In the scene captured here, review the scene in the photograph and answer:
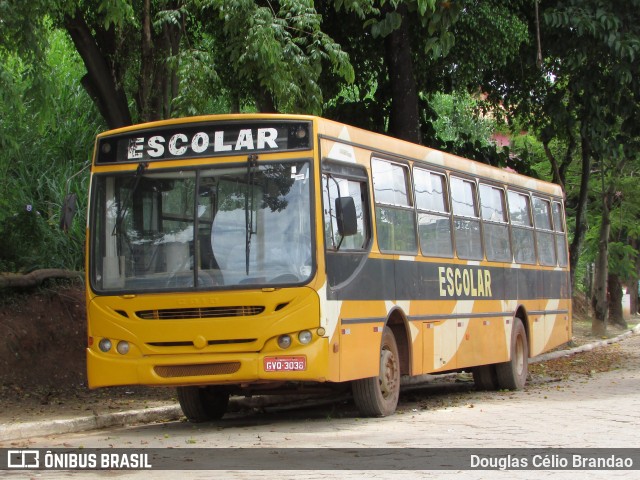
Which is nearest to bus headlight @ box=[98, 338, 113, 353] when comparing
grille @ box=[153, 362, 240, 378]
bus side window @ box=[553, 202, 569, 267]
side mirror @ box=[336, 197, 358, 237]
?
grille @ box=[153, 362, 240, 378]

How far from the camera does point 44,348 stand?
1552 centimetres

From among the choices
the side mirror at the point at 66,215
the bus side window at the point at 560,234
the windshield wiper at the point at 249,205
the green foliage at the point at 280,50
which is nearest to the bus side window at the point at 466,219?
the green foliage at the point at 280,50

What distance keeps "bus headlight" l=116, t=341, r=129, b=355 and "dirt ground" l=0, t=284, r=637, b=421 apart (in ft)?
4.84

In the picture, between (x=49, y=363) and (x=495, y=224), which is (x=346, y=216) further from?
(x=49, y=363)

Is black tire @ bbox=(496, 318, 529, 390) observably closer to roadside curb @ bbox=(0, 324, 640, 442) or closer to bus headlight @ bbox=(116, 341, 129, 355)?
roadside curb @ bbox=(0, 324, 640, 442)

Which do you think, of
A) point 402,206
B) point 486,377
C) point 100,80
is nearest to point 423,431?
point 402,206

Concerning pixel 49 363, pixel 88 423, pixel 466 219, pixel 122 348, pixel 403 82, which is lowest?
pixel 88 423

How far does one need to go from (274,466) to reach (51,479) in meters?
1.64

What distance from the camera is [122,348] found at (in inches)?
445

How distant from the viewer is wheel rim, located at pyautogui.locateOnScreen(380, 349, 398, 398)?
40.6 feet

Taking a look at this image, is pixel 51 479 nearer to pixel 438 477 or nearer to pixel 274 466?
pixel 274 466

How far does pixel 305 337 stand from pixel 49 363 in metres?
5.74

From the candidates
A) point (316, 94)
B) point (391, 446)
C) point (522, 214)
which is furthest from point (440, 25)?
point (391, 446)

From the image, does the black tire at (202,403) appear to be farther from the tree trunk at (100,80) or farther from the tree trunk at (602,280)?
the tree trunk at (602,280)
